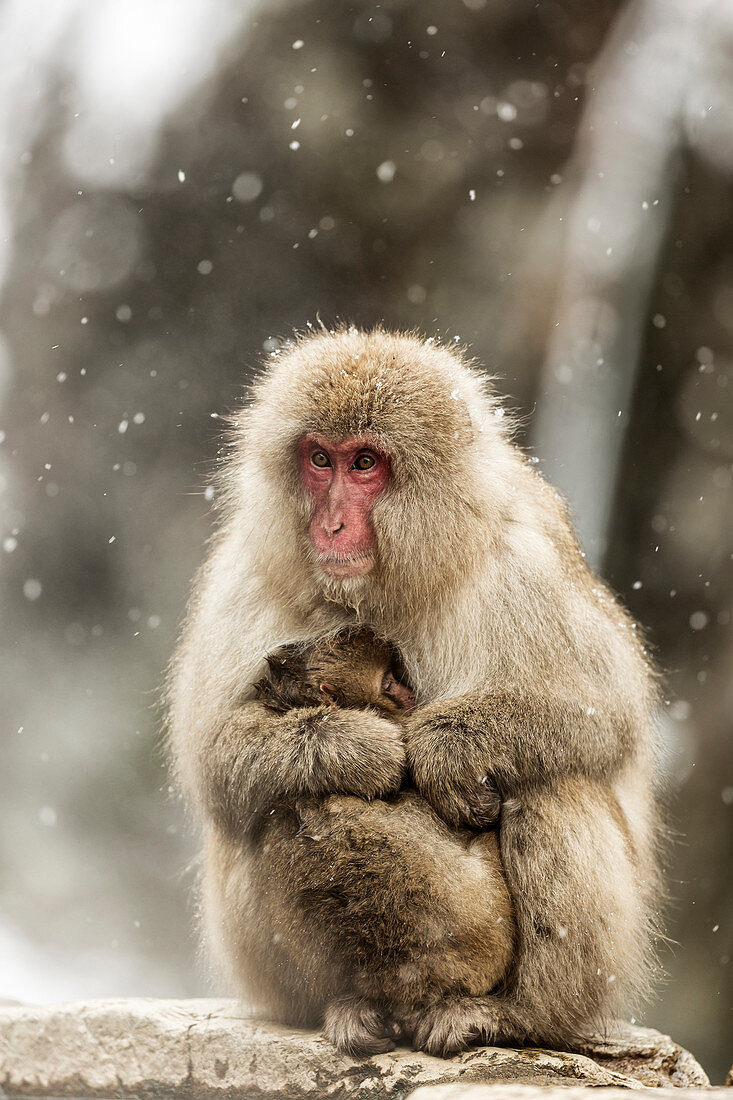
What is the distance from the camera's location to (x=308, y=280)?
4824 millimetres

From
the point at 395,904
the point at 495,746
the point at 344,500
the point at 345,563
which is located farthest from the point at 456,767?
the point at 344,500

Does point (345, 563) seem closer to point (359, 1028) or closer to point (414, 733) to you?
point (414, 733)

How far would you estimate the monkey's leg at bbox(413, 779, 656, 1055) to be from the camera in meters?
2.79

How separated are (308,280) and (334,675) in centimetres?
253

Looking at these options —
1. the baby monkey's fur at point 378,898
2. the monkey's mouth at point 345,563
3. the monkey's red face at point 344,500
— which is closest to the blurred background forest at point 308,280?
the monkey's red face at point 344,500

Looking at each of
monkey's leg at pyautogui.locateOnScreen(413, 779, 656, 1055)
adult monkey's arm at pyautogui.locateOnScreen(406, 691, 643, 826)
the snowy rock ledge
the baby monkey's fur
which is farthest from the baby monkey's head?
the snowy rock ledge

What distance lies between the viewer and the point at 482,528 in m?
3.09

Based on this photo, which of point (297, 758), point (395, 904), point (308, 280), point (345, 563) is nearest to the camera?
point (395, 904)

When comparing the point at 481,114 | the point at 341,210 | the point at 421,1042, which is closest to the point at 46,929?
the point at 421,1042

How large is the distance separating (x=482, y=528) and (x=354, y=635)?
Result: 0.50 m

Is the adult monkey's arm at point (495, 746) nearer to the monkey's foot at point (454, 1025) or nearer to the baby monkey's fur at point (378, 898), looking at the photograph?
the baby monkey's fur at point (378, 898)

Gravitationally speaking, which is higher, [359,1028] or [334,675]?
[334,675]

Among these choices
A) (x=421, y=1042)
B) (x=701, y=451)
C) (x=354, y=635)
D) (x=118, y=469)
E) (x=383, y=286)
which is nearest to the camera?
(x=421, y=1042)

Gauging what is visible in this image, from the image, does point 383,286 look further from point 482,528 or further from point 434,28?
point 482,528
